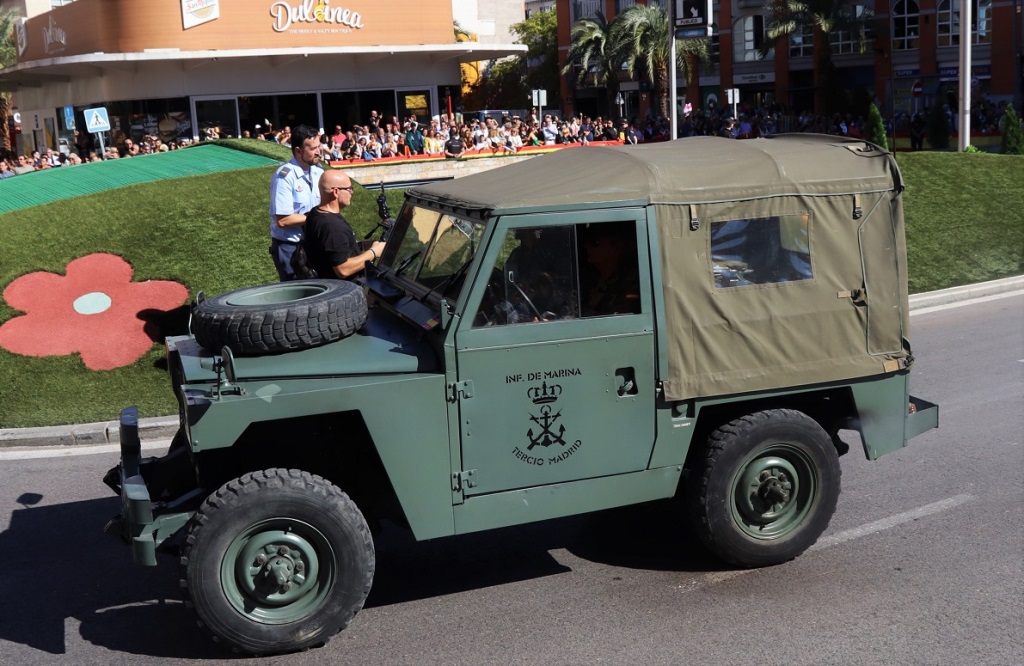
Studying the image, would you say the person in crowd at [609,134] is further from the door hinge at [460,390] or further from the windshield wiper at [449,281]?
the door hinge at [460,390]

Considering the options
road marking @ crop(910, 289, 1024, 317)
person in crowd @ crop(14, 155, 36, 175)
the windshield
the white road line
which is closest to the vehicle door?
the windshield

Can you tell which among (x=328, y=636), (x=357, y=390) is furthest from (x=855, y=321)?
(x=328, y=636)

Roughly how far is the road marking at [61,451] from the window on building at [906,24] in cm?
5295

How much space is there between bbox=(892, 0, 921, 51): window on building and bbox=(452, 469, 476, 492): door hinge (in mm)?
54782

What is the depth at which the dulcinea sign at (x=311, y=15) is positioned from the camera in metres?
37.4

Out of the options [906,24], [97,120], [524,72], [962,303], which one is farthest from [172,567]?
[524,72]

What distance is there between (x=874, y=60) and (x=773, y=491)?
2132 inches

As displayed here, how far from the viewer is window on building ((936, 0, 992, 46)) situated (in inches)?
1964

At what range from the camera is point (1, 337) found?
1087 centimetres

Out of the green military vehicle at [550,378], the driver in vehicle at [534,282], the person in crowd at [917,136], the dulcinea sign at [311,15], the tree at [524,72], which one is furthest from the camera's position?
the tree at [524,72]

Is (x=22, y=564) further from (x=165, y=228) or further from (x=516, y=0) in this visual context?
(x=516, y=0)

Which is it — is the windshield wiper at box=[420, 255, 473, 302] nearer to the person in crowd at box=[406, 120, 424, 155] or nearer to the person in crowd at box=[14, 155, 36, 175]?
the person in crowd at box=[406, 120, 424, 155]

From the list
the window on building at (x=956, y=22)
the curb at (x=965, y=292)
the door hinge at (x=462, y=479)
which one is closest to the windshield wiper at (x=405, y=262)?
the door hinge at (x=462, y=479)

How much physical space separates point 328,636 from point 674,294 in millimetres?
2386
